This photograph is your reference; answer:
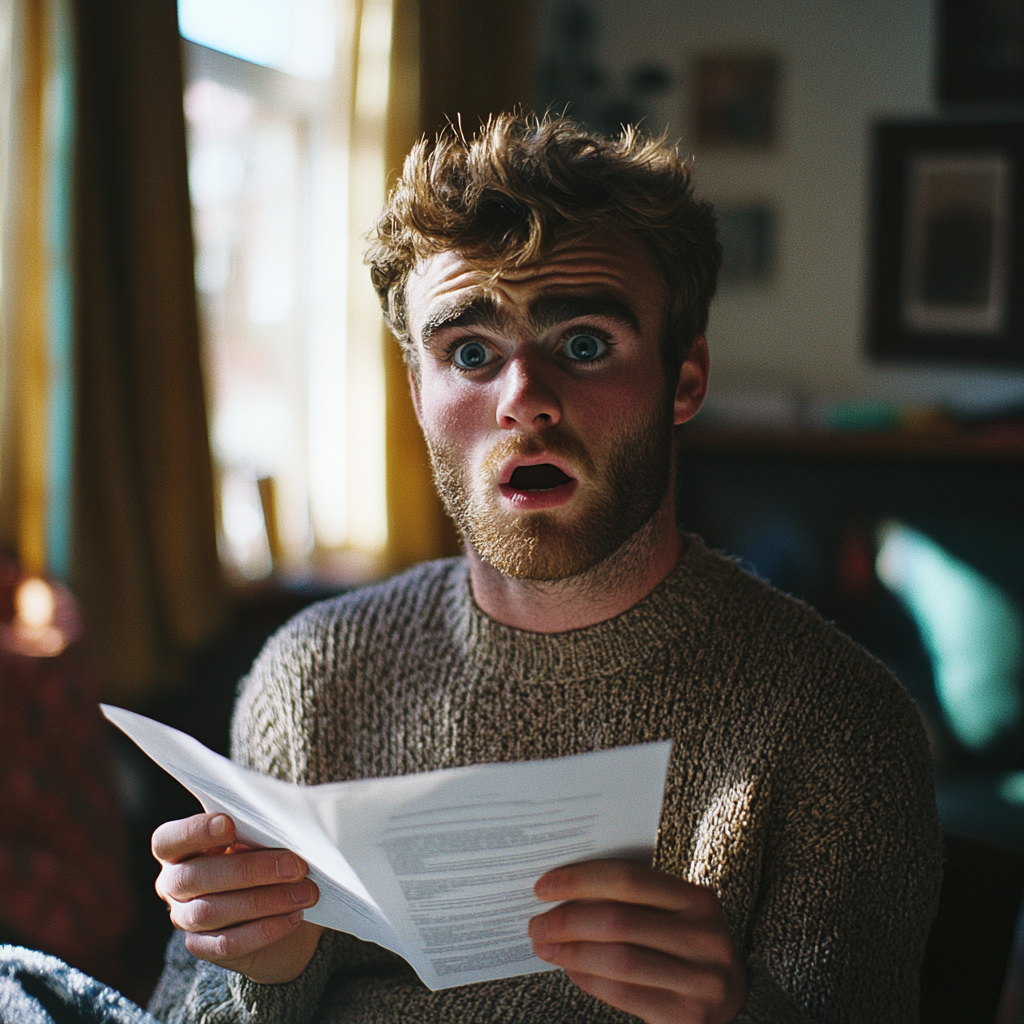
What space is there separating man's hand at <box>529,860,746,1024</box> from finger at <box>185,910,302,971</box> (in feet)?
0.63

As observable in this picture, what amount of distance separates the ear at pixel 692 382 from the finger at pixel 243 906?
Answer: 47cm

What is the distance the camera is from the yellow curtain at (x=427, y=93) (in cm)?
283

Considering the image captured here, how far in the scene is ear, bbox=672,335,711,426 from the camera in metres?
0.90

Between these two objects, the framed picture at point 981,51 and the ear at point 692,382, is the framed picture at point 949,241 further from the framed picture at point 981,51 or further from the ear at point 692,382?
the ear at point 692,382

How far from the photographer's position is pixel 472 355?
83cm

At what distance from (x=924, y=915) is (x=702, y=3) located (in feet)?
11.0

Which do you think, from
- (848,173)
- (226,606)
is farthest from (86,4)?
(848,173)

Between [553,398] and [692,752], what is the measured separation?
308mm

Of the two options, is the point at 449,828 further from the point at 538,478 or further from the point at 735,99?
the point at 735,99

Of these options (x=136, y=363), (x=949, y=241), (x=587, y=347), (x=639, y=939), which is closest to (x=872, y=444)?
(x=949, y=241)

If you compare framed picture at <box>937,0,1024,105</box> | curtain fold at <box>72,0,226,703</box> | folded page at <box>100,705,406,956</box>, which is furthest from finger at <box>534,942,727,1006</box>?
framed picture at <box>937,0,1024,105</box>

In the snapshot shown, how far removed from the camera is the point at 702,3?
11.3 ft

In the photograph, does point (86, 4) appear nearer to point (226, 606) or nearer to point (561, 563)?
point (226, 606)

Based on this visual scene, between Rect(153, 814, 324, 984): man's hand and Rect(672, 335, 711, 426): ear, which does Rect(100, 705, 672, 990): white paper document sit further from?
Rect(672, 335, 711, 426): ear
